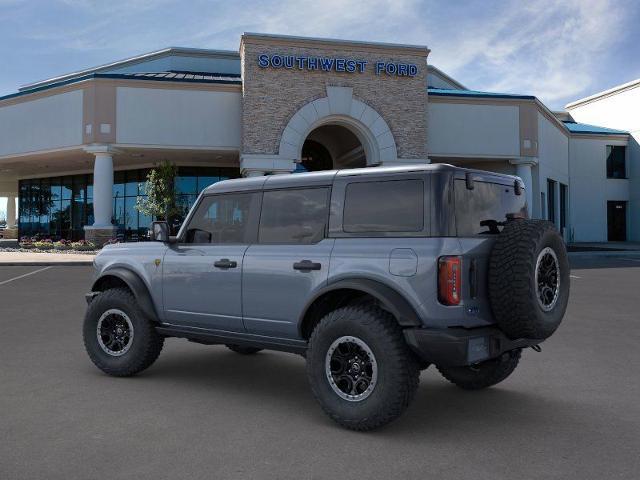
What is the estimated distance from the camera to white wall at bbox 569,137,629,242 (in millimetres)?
43562

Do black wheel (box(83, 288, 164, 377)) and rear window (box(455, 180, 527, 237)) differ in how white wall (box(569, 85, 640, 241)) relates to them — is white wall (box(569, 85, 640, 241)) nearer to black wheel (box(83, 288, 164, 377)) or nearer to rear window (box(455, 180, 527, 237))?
rear window (box(455, 180, 527, 237))

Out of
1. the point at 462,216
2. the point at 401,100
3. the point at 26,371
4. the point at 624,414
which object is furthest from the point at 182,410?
the point at 401,100

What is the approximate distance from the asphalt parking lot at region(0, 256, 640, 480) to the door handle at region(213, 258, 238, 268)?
1.18 meters

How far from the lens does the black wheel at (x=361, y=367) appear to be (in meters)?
4.26

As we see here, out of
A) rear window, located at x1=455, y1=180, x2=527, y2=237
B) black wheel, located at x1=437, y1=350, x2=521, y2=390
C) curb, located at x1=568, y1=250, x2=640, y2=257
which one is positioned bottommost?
black wheel, located at x1=437, y1=350, x2=521, y2=390

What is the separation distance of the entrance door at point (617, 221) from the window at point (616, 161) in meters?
2.19

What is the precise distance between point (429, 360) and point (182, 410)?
6.92ft

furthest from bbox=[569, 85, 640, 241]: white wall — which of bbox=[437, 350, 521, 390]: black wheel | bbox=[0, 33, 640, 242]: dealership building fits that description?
bbox=[437, 350, 521, 390]: black wheel

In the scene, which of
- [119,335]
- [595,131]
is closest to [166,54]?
[595,131]

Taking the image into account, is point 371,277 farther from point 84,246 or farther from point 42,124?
point 42,124

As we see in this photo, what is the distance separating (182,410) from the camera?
16.3 feet

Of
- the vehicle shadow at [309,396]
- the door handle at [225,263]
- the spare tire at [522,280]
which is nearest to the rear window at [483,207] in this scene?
the spare tire at [522,280]

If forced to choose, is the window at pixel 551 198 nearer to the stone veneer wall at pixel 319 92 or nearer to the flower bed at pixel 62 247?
the stone veneer wall at pixel 319 92

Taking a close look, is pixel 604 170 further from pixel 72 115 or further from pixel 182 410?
pixel 182 410
